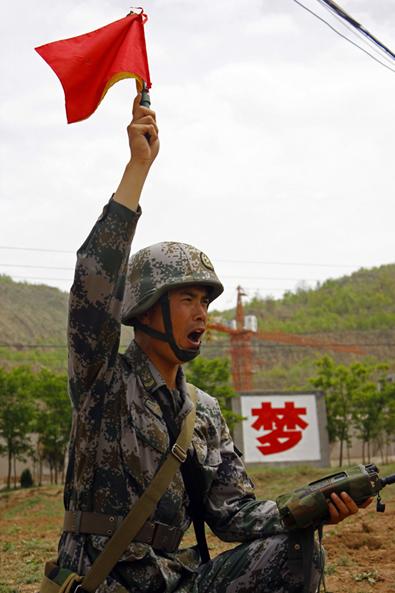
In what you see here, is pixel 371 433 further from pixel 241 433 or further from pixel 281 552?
pixel 281 552

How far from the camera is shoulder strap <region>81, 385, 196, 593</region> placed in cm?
300

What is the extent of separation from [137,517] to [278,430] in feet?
71.9

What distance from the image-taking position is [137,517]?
10.1 ft

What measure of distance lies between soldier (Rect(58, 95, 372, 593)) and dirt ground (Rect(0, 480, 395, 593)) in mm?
3428

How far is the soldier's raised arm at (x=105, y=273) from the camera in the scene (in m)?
2.98

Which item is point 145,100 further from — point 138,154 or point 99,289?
point 99,289

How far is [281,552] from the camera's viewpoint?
315cm

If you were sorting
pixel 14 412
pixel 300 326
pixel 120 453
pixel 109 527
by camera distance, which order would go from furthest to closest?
pixel 300 326 < pixel 14 412 < pixel 120 453 < pixel 109 527

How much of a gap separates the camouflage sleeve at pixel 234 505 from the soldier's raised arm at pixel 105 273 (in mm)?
743

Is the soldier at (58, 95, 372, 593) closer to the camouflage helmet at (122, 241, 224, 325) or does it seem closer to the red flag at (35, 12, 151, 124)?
the camouflage helmet at (122, 241, 224, 325)

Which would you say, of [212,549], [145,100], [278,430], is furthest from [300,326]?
[145,100]

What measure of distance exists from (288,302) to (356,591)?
97.0 meters

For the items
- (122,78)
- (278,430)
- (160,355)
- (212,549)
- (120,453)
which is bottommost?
(212,549)

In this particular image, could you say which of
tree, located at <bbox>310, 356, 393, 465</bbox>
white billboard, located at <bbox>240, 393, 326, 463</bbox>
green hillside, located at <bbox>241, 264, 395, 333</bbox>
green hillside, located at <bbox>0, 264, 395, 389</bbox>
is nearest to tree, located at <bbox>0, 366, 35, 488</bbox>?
white billboard, located at <bbox>240, 393, 326, 463</bbox>
